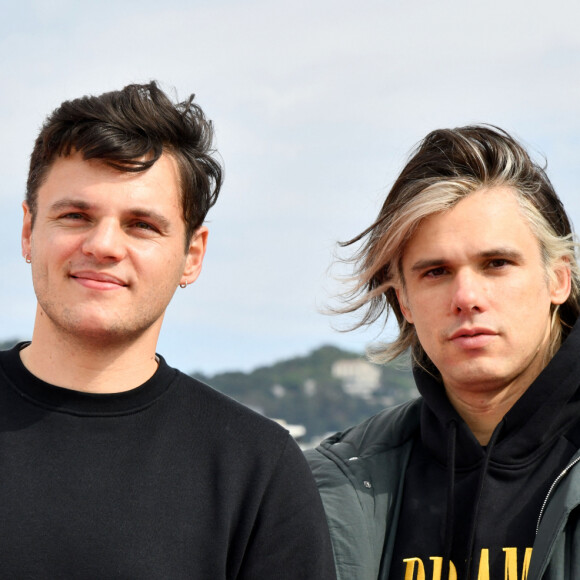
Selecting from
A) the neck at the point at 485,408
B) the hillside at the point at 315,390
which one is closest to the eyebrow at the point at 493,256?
the neck at the point at 485,408

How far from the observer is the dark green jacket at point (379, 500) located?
163 inches

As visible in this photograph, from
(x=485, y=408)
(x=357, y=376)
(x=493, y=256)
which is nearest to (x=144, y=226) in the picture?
(x=493, y=256)

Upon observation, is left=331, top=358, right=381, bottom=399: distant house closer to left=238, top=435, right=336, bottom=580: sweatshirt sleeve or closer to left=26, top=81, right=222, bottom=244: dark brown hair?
left=26, top=81, right=222, bottom=244: dark brown hair

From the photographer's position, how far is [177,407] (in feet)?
13.6

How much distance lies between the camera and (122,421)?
400cm

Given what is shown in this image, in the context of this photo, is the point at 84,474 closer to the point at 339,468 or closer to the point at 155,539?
→ the point at 155,539

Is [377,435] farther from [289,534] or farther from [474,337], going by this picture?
[289,534]

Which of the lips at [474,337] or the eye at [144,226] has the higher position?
the eye at [144,226]

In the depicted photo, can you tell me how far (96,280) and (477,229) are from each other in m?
1.81

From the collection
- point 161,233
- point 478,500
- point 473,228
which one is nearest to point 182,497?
point 161,233

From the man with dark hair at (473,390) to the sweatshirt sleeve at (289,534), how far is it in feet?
1.75

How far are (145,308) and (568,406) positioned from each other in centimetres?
205

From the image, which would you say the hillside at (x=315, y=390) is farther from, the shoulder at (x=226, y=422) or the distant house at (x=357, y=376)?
the shoulder at (x=226, y=422)

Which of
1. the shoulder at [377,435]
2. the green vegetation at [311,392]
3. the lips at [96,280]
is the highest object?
the green vegetation at [311,392]
